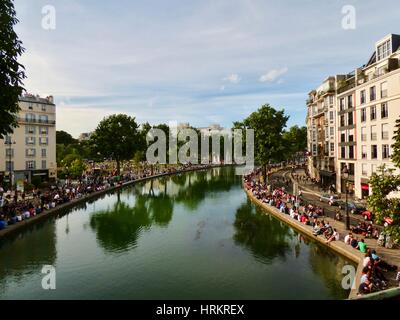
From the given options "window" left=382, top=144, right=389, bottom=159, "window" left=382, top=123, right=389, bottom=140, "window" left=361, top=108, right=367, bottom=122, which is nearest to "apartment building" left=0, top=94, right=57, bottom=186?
"window" left=361, top=108, right=367, bottom=122

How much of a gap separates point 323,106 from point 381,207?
1964 inches

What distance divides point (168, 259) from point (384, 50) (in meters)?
38.1

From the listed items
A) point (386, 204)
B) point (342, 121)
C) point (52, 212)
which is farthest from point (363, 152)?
point (52, 212)

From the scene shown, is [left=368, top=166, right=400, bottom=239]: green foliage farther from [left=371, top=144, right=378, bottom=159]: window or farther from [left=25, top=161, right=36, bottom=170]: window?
[left=25, top=161, right=36, bottom=170]: window

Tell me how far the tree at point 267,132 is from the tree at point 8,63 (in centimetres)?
4803

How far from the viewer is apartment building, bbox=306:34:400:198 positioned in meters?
37.9

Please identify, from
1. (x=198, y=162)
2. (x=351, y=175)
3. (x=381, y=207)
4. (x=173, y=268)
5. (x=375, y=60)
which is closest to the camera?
(x=381, y=207)

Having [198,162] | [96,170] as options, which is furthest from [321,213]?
[198,162]

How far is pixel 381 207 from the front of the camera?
18.0m

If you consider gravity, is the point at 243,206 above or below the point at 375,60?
below

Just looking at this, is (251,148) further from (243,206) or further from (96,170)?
(96,170)

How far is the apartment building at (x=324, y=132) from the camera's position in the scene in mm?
56031

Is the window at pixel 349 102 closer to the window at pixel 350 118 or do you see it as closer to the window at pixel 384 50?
the window at pixel 350 118
